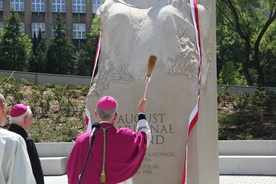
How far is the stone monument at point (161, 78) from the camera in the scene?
754 cm

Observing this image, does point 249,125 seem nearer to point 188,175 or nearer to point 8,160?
point 188,175

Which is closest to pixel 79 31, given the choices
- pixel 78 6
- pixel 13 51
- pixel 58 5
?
pixel 78 6

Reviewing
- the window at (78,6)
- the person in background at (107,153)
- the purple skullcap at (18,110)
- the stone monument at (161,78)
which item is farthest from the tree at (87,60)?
the person in background at (107,153)

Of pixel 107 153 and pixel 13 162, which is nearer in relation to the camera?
pixel 13 162

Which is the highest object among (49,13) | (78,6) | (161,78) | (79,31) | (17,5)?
(17,5)

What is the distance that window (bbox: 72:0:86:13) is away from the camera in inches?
2328

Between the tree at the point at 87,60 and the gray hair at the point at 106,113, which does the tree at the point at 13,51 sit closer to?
the tree at the point at 87,60

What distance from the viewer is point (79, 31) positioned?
195 ft

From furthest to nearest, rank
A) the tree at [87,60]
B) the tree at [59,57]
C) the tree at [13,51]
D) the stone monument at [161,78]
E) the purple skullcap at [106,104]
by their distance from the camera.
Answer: the tree at [87,60]
the tree at [59,57]
the tree at [13,51]
the stone monument at [161,78]
the purple skullcap at [106,104]

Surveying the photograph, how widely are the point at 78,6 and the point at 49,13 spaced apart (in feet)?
10.4

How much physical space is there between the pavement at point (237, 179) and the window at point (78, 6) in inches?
1794

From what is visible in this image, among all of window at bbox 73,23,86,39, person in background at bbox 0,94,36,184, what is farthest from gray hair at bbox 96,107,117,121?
window at bbox 73,23,86,39

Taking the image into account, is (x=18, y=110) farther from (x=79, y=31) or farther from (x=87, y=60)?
(x=79, y=31)

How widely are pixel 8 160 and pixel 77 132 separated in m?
14.2
